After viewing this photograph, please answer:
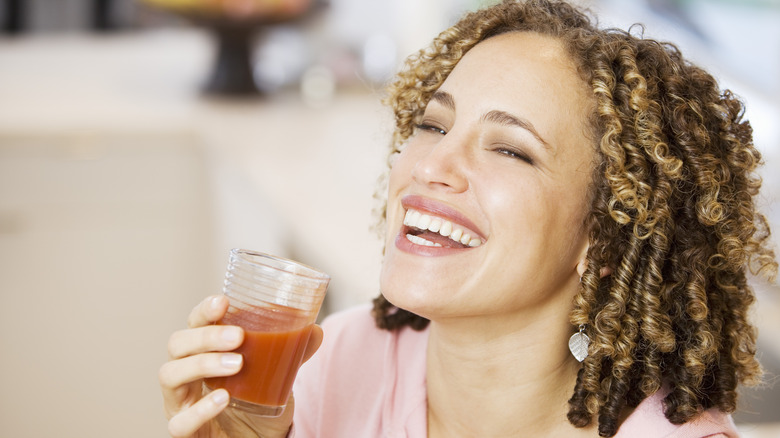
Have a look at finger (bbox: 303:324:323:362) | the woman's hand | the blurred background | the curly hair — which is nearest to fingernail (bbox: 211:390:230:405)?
the woman's hand

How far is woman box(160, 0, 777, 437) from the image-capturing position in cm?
120

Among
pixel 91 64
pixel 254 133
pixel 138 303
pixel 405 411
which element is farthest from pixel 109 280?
pixel 405 411

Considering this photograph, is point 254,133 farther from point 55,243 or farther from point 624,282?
point 624,282

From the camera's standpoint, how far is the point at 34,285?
124 inches

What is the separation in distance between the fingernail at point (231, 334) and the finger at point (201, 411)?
0.07m

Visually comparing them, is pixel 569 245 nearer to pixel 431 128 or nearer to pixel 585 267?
pixel 585 267

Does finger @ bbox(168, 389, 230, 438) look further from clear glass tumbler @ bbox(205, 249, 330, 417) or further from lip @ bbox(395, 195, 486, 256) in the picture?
lip @ bbox(395, 195, 486, 256)

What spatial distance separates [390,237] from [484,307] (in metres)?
0.17

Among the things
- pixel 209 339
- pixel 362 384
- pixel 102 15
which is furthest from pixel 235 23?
pixel 209 339

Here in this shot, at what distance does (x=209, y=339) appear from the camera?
3.66 ft

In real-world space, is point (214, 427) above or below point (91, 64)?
below

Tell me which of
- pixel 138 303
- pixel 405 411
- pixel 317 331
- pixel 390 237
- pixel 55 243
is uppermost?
pixel 390 237

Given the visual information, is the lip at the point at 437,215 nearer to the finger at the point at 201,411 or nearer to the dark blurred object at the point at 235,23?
the finger at the point at 201,411

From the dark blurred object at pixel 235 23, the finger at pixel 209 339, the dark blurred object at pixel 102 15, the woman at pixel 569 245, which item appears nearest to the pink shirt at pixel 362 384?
the woman at pixel 569 245
